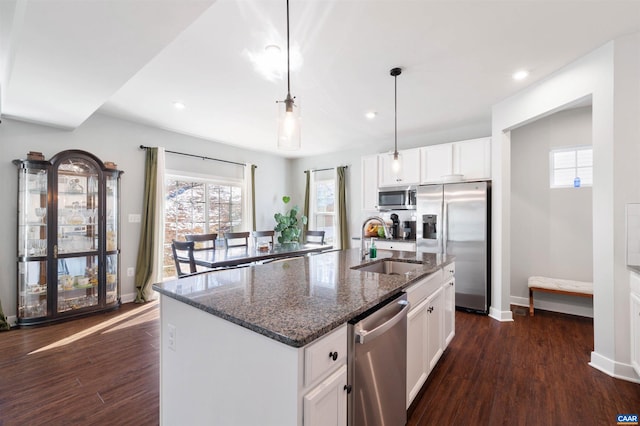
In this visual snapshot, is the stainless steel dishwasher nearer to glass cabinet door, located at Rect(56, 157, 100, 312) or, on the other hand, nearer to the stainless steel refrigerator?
the stainless steel refrigerator

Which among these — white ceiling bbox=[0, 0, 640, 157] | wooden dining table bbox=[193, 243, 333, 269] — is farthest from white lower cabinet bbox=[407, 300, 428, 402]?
white ceiling bbox=[0, 0, 640, 157]

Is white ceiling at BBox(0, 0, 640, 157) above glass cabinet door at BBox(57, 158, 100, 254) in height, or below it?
above

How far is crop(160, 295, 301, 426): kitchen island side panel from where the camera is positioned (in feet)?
3.26

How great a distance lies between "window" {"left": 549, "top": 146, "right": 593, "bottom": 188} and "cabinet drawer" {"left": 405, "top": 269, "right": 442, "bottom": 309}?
2726 mm

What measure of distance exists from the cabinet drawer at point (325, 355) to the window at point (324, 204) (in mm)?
4903

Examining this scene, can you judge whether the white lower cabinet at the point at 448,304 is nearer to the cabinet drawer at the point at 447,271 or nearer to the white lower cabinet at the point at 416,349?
the cabinet drawer at the point at 447,271

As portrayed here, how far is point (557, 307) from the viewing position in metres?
3.80

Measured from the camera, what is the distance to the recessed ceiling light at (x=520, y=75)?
279cm

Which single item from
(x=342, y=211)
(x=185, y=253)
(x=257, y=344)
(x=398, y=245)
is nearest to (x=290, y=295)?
(x=257, y=344)

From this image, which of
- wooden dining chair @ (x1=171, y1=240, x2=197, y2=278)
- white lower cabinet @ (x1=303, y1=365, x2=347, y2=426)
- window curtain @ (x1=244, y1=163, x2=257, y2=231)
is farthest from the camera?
window curtain @ (x1=244, y1=163, x2=257, y2=231)

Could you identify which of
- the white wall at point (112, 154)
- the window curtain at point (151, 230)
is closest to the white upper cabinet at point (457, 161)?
the white wall at point (112, 154)

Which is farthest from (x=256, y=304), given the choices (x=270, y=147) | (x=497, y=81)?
(x=270, y=147)

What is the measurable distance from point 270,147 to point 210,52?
11.0ft

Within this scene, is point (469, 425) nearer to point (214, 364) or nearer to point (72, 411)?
point (214, 364)
